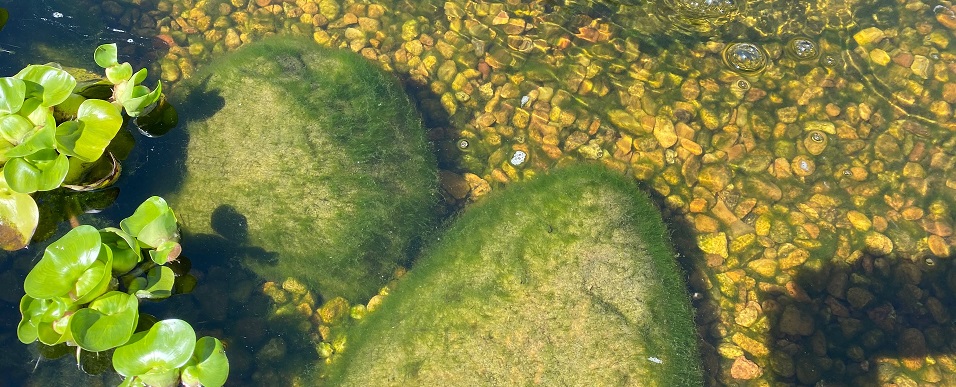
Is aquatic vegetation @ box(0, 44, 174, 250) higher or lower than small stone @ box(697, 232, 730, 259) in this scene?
higher

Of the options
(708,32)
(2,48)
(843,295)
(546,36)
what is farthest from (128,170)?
(843,295)

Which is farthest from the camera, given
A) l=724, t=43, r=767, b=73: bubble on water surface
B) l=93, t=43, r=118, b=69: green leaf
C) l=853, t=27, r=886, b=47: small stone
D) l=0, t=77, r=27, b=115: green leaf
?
l=853, t=27, r=886, b=47: small stone

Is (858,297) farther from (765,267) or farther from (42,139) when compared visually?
(42,139)

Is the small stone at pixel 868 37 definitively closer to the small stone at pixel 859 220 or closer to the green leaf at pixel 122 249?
the small stone at pixel 859 220

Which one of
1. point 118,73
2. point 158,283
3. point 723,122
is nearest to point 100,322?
point 158,283

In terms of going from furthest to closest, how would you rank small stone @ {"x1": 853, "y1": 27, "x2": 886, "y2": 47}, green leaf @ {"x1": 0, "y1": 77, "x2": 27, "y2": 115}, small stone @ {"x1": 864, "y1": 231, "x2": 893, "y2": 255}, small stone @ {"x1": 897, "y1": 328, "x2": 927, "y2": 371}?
small stone @ {"x1": 853, "y1": 27, "x2": 886, "y2": 47} → small stone @ {"x1": 864, "y1": 231, "x2": 893, "y2": 255} → small stone @ {"x1": 897, "y1": 328, "x2": 927, "y2": 371} → green leaf @ {"x1": 0, "y1": 77, "x2": 27, "y2": 115}

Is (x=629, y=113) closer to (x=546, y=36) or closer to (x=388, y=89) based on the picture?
(x=546, y=36)

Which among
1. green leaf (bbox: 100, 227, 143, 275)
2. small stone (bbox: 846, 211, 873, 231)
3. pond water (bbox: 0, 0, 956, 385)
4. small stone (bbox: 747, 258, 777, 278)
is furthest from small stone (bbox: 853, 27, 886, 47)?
green leaf (bbox: 100, 227, 143, 275)

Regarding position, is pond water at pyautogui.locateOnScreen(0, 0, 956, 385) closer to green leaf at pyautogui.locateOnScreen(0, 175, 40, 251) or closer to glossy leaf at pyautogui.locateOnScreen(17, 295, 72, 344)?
green leaf at pyautogui.locateOnScreen(0, 175, 40, 251)
